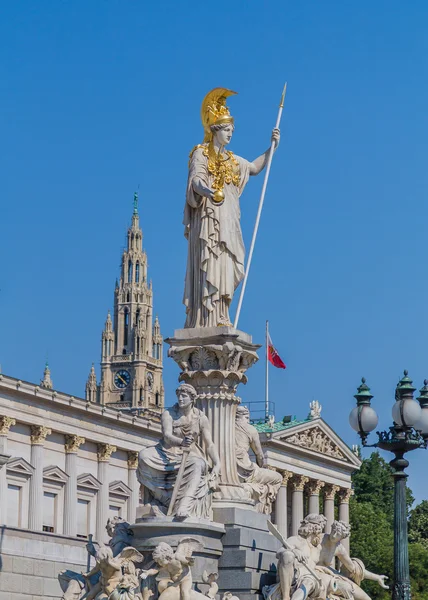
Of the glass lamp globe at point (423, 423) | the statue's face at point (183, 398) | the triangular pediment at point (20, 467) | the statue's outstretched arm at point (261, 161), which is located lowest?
the statue's face at point (183, 398)

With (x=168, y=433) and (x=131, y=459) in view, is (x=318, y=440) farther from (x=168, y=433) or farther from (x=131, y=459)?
(x=168, y=433)

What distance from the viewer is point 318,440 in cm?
11512

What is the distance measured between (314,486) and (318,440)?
360 centimetres

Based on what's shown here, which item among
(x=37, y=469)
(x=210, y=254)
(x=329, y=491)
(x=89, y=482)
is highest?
(x=329, y=491)

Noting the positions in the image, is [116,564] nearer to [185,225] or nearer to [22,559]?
[185,225]

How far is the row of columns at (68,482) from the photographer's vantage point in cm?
8219

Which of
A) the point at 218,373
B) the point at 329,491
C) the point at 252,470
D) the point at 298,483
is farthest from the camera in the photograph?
the point at 329,491

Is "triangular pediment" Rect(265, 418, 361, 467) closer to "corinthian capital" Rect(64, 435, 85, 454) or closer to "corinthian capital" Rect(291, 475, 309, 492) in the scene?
"corinthian capital" Rect(291, 475, 309, 492)

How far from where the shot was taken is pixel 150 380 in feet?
640

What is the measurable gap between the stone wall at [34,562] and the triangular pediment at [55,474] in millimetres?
29264

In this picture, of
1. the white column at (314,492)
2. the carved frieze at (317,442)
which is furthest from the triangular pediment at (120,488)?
the white column at (314,492)

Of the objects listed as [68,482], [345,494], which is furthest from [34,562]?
[345,494]

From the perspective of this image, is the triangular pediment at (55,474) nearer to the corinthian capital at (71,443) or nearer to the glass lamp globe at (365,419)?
the corinthian capital at (71,443)

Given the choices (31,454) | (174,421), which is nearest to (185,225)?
(174,421)
